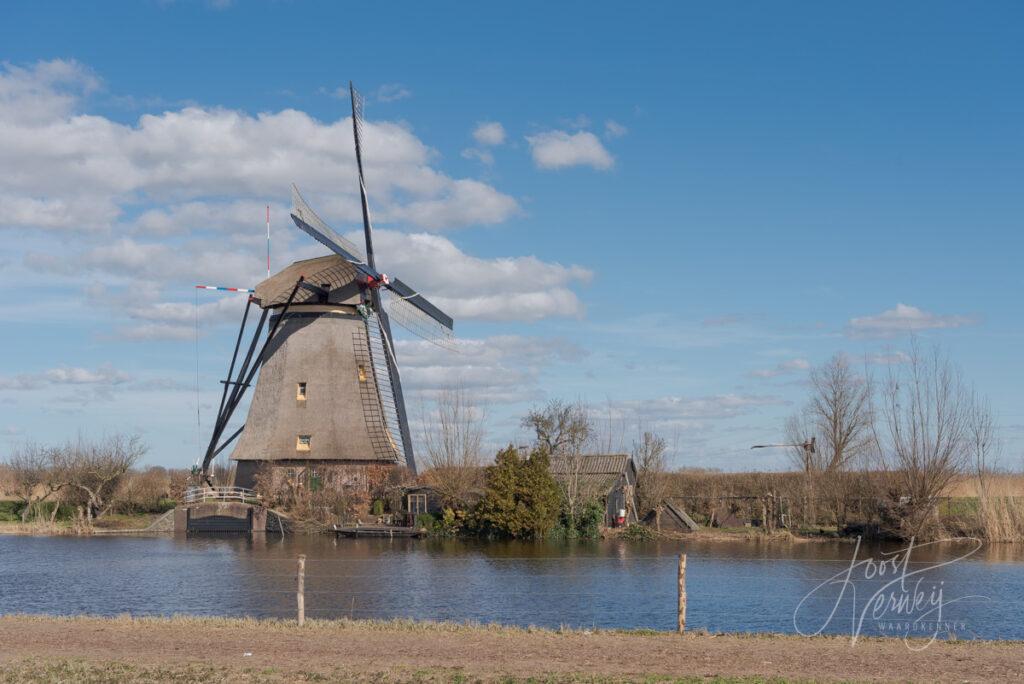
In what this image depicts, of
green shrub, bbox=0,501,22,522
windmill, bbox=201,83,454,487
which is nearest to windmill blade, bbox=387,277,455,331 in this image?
windmill, bbox=201,83,454,487

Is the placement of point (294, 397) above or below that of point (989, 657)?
above

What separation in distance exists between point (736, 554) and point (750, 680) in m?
20.5

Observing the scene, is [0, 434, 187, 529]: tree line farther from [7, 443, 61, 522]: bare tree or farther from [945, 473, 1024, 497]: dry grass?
[945, 473, 1024, 497]: dry grass

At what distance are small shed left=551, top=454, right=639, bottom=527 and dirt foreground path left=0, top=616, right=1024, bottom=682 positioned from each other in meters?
22.4

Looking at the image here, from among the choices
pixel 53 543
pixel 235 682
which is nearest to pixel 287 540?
pixel 53 543

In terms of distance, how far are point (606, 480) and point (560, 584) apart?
1528 centimetres

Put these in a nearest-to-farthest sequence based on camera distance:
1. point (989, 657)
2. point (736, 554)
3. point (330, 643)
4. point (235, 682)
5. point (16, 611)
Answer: point (235, 682), point (989, 657), point (330, 643), point (16, 611), point (736, 554)

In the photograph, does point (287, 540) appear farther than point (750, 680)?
Yes

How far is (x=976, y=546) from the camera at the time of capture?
3253cm

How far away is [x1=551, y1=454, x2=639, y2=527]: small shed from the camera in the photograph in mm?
37625

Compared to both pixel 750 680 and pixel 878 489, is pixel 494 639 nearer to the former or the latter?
pixel 750 680
